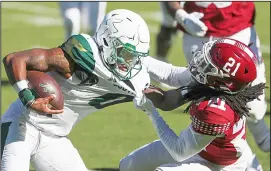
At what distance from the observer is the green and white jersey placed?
16.4ft

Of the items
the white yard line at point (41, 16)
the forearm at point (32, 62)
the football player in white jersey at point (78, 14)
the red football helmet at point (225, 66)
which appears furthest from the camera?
the white yard line at point (41, 16)

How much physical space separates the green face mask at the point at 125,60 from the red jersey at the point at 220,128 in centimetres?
45

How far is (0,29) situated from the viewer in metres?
11.2

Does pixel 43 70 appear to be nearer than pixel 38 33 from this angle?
Yes

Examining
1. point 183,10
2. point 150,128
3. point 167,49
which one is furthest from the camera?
point 167,49

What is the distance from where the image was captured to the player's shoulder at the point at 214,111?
4.73m

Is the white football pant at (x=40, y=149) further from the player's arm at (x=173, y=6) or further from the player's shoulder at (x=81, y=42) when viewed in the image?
the player's arm at (x=173, y=6)

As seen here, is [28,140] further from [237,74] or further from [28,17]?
[28,17]

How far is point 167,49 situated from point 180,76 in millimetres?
3908

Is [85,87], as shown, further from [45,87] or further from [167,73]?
[167,73]

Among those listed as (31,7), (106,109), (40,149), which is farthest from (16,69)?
(31,7)

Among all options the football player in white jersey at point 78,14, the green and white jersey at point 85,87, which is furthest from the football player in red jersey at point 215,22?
the green and white jersey at point 85,87

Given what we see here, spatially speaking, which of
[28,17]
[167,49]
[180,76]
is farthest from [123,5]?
[180,76]

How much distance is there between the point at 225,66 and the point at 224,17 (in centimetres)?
241
